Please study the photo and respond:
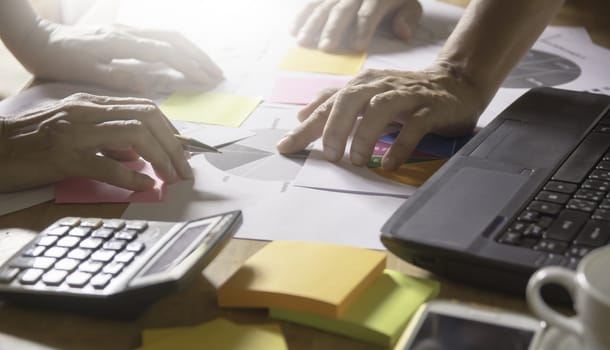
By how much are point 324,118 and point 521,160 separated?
0.27 metres

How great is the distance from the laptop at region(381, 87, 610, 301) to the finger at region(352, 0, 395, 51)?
0.47 m

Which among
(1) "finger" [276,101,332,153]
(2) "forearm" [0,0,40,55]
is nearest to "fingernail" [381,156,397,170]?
(1) "finger" [276,101,332,153]

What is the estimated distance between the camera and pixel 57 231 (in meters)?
0.76

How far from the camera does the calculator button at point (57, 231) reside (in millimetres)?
760

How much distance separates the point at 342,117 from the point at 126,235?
34 cm

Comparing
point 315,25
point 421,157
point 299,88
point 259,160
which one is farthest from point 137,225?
point 315,25

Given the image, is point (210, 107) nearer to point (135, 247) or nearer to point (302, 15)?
point (302, 15)

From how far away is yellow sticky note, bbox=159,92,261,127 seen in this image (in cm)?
112

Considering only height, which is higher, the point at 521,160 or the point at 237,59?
the point at 521,160

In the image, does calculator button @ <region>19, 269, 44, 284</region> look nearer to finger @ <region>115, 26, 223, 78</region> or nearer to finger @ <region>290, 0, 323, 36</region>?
finger @ <region>115, 26, 223, 78</region>

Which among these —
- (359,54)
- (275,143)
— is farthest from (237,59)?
(275,143)

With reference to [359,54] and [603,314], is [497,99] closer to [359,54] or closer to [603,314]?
[359,54]

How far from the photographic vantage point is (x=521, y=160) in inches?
33.7

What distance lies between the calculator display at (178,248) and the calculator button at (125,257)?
2cm
